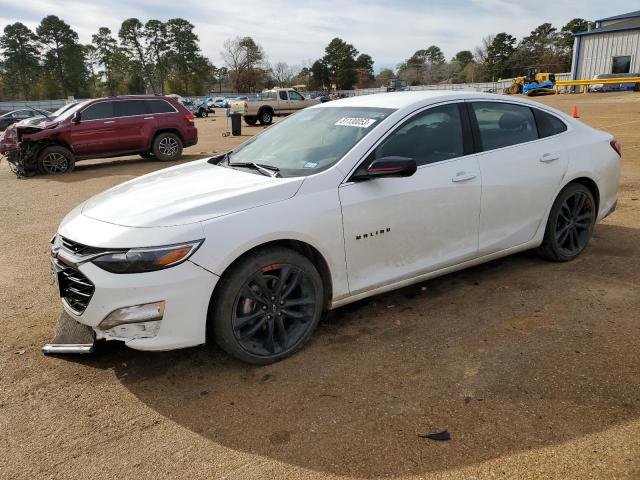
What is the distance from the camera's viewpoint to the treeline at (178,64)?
78.4m

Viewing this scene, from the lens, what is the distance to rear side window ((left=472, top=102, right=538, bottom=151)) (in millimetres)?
4098

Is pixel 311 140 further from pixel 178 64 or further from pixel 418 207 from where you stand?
pixel 178 64

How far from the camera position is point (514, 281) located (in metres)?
4.39

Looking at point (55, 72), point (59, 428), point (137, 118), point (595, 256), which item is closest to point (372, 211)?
point (59, 428)

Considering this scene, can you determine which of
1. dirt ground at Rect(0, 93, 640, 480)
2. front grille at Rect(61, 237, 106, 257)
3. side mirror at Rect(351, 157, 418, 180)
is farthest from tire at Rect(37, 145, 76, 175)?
side mirror at Rect(351, 157, 418, 180)

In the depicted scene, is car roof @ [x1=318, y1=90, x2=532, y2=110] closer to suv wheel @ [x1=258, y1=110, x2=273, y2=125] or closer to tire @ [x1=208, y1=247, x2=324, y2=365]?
tire @ [x1=208, y1=247, x2=324, y2=365]

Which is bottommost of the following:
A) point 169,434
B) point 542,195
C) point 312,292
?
point 169,434

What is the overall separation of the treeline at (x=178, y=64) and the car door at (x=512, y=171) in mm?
84786

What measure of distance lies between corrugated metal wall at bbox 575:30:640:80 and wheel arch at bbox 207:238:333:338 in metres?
49.8

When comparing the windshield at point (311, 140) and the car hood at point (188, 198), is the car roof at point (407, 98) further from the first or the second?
the car hood at point (188, 198)

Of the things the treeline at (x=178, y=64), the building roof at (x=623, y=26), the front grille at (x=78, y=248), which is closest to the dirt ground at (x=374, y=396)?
the front grille at (x=78, y=248)

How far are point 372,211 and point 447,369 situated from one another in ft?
3.64

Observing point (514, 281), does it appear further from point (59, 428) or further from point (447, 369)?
point (59, 428)

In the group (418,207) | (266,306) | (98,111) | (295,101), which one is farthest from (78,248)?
(295,101)
